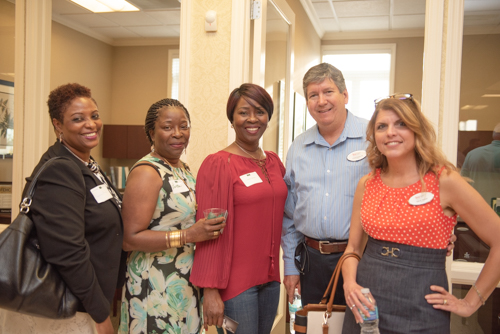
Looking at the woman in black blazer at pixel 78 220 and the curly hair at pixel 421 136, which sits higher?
the curly hair at pixel 421 136

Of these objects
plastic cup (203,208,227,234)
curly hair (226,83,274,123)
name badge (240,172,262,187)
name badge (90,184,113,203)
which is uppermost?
curly hair (226,83,274,123)

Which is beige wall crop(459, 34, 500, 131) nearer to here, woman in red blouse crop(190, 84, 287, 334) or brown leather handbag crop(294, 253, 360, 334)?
woman in red blouse crop(190, 84, 287, 334)

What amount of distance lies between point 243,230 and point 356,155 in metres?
0.68

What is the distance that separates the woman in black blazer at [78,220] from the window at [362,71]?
628 cm

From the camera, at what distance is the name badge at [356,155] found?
1.91m

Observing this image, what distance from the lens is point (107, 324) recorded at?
5.39ft

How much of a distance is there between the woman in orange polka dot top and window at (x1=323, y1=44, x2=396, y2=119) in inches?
237

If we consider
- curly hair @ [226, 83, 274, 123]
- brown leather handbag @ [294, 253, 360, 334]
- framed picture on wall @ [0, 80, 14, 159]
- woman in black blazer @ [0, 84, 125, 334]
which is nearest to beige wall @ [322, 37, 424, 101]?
curly hair @ [226, 83, 274, 123]

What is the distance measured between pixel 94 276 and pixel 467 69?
8.10 ft

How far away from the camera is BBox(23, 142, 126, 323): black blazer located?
1.40 meters

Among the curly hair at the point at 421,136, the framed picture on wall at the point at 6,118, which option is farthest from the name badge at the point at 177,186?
the framed picture on wall at the point at 6,118

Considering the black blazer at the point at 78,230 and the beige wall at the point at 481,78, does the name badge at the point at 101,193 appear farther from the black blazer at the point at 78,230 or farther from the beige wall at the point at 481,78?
the beige wall at the point at 481,78

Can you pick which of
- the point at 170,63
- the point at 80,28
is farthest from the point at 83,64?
the point at 170,63

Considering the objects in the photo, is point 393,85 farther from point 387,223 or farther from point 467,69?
point 387,223
